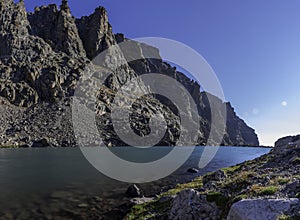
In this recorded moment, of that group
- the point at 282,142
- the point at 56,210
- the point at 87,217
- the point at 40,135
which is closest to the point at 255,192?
the point at 87,217

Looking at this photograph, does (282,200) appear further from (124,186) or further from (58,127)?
(58,127)

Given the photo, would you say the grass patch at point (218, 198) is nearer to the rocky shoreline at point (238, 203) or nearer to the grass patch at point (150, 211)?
the rocky shoreline at point (238, 203)

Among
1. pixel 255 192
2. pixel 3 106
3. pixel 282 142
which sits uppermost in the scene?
pixel 3 106

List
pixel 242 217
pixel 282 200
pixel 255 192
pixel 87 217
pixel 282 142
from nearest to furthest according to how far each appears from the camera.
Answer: pixel 242 217 < pixel 282 200 < pixel 255 192 < pixel 87 217 < pixel 282 142

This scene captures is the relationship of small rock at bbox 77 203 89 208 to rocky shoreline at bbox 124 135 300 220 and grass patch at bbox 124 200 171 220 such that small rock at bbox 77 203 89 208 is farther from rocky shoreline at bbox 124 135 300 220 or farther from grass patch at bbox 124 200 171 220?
rocky shoreline at bbox 124 135 300 220

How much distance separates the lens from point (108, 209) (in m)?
26.4

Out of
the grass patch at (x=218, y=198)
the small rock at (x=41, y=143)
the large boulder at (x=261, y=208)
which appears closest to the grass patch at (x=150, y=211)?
the grass patch at (x=218, y=198)

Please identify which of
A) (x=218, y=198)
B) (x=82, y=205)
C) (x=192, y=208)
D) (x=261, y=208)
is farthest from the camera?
(x=82, y=205)

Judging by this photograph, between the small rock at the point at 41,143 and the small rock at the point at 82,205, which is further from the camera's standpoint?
the small rock at the point at 41,143

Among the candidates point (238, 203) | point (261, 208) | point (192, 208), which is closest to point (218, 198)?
point (192, 208)

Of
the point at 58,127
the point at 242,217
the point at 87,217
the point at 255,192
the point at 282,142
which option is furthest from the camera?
the point at 58,127

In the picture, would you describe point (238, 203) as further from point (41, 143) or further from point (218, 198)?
point (41, 143)

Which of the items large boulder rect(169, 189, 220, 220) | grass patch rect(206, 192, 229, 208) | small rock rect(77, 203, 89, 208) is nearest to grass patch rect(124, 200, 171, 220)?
large boulder rect(169, 189, 220, 220)

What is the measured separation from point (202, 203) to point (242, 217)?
6.38m
